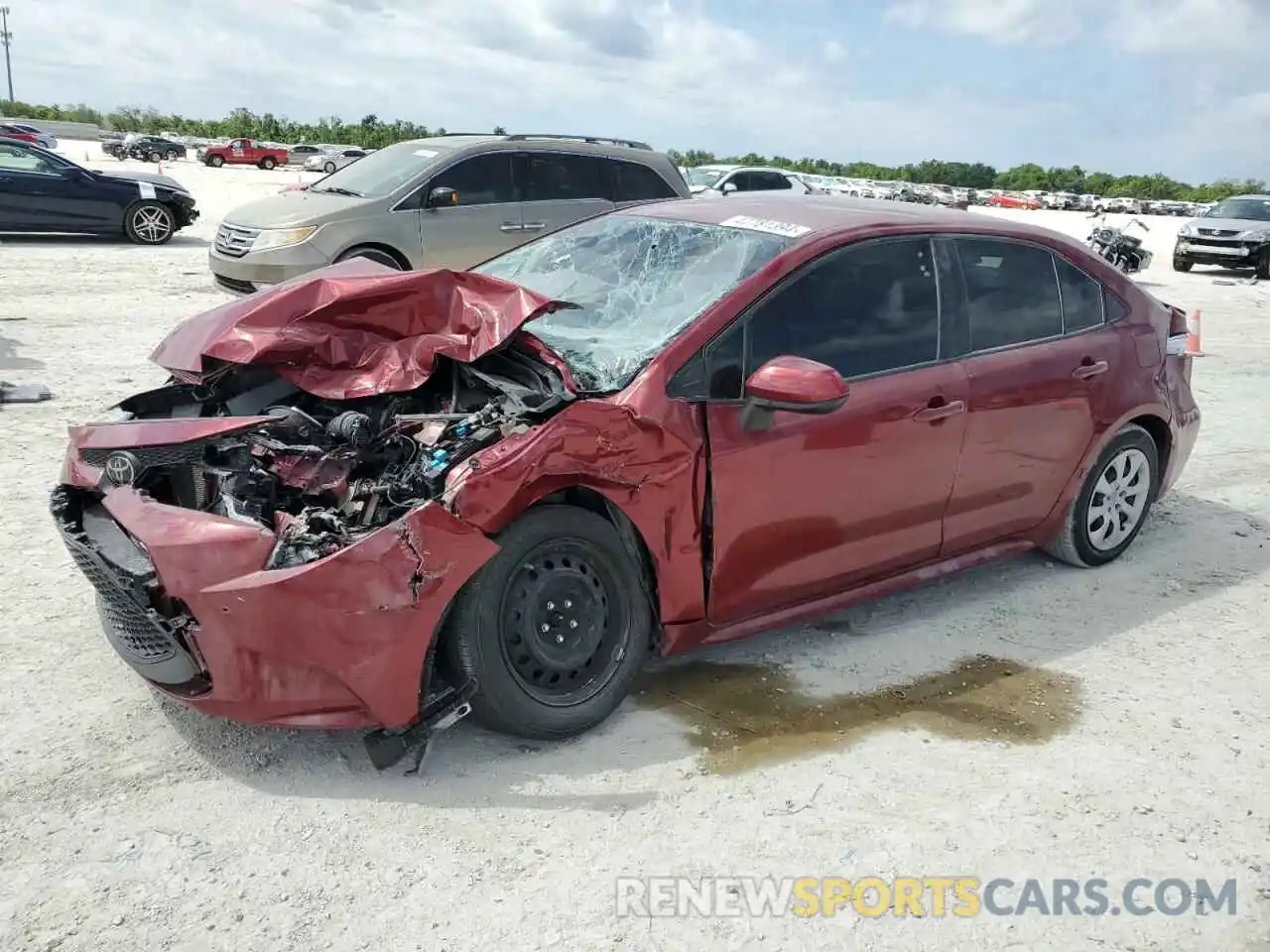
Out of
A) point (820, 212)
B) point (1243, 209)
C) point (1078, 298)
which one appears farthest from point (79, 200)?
point (1243, 209)

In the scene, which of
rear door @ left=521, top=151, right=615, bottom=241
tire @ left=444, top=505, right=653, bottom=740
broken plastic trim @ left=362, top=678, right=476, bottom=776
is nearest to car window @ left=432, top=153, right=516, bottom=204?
rear door @ left=521, top=151, right=615, bottom=241

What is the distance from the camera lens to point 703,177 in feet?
62.0

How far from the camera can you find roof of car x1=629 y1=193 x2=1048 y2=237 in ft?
13.5

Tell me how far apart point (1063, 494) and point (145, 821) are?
3962 mm

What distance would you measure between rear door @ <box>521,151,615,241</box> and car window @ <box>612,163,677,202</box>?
12 cm

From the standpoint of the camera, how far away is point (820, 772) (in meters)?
3.35

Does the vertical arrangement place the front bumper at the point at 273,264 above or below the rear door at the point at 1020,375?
above

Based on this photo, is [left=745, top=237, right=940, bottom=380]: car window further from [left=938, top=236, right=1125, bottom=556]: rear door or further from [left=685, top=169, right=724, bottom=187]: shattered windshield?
[left=685, top=169, right=724, bottom=187]: shattered windshield

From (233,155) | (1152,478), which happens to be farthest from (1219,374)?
(233,155)

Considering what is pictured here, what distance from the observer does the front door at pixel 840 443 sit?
361 cm

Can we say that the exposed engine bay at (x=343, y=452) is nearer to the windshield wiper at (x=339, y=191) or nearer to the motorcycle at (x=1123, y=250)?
the windshield wiper at (x=339, y=191)

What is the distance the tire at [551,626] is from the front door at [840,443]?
384mm

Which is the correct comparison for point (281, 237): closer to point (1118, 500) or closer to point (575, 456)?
point (575, 456)

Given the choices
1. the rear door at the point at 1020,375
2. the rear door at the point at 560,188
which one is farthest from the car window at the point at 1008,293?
the rear door at the point at 560,188
